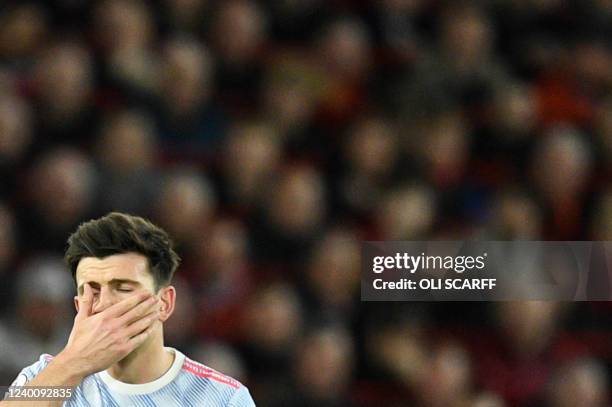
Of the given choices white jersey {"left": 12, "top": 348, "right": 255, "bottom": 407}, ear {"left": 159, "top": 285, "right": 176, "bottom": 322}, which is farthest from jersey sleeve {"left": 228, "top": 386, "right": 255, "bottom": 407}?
ear {"left": 159, "top": 285, "right": 176, "bottom": 322}

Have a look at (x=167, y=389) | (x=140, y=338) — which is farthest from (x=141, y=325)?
(x=167, y=389)

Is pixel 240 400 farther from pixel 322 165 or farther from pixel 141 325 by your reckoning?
pixel 322 165

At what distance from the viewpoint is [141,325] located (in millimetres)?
1162

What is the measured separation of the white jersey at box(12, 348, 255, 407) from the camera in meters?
1.21

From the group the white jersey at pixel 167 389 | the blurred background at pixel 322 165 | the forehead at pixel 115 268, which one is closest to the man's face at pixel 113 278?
the forehead at pixel 115 268

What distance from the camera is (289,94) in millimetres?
1576

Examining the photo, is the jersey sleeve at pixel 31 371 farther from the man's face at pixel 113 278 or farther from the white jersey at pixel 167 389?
the man's face at pixel 113 278

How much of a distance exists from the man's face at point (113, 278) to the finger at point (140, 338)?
0.17 ft

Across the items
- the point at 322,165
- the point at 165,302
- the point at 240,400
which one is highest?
the point at 322,165

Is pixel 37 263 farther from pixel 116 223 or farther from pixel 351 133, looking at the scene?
pixel 351 133

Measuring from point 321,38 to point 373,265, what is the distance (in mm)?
417

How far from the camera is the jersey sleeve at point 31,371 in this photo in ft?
4.08

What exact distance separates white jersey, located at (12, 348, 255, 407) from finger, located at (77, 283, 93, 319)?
119 millimetres

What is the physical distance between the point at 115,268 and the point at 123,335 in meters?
0.09
